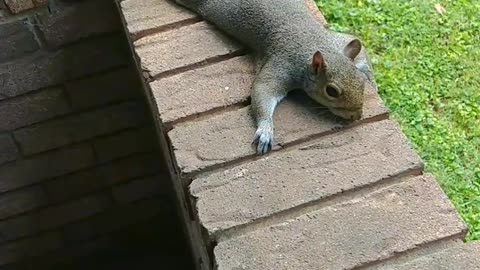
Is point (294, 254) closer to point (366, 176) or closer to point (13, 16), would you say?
point (366, 176)

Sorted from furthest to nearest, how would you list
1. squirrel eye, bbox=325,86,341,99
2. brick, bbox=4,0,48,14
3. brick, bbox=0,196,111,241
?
brick, bbox=0,196,111,241
brick, bbox=4,0,48,14
squirrel eye, bbox=325,86,341,99

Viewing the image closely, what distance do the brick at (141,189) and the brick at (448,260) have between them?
1583 mm

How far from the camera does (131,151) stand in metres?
2.98

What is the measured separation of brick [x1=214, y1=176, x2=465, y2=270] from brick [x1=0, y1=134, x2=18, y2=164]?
1351mm

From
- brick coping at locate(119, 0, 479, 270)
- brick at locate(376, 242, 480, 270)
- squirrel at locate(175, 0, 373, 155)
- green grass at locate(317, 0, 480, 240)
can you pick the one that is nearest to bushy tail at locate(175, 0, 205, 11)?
squirrel at locate(175, 0, 373, 155)

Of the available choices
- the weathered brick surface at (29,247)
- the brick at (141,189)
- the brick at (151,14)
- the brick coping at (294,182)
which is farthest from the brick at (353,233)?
the weathered brick surface at (29,247)

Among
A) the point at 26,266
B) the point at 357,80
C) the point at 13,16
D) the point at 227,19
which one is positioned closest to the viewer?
the point at 357,80

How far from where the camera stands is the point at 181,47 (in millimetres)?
2168

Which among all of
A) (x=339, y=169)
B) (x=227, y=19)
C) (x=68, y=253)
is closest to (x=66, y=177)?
(x=68, y=253)

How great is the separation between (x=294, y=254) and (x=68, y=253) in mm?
1757

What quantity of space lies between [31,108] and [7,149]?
0.18m

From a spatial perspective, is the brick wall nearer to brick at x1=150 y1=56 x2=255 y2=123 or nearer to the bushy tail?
the bushy tail

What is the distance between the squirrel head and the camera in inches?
74.8

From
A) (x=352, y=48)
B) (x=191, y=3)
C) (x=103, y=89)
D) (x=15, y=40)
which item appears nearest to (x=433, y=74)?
(x=352, y=48)
